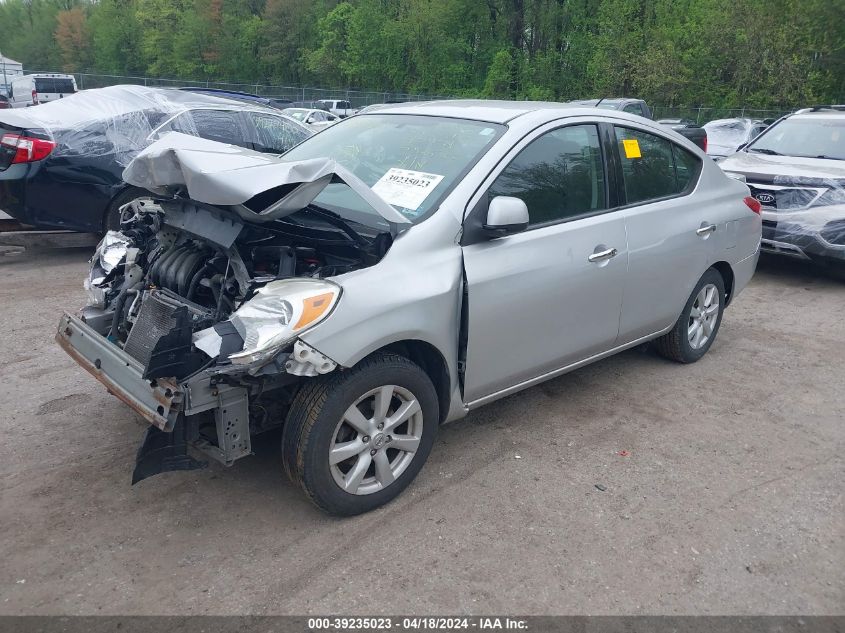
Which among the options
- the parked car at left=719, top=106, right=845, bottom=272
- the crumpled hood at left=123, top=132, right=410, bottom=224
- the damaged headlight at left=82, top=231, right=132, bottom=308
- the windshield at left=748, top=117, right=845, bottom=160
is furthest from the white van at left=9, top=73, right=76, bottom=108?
the crumpled hood at left=123, top=132, right=410, bottom=224

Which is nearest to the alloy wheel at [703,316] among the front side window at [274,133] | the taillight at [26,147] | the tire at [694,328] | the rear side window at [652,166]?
the tire at [694,328]

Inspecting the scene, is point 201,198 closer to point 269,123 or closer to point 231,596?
point 231,596

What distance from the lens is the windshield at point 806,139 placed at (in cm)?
827

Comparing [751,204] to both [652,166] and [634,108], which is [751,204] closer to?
[652,166]

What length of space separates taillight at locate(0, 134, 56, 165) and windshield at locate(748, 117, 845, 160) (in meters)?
8.39

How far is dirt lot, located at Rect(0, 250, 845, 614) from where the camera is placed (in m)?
2.74

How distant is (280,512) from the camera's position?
322 centimetres

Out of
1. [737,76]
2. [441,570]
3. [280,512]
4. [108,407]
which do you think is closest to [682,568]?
[441,570]

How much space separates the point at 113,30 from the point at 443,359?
7619cm

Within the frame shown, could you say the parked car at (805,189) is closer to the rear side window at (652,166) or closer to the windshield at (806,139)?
the windshield at (806,139)

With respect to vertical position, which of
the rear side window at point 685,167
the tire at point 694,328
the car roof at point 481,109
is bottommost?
the tire at point 694,328

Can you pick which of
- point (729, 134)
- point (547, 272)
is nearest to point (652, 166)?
point (547, 272)

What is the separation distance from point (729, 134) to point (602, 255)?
13279 mm

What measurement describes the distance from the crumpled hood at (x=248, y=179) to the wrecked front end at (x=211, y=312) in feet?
0.04
